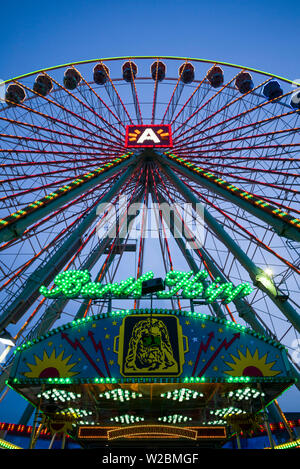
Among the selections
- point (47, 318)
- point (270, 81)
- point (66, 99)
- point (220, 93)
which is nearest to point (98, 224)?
point (47, 318)

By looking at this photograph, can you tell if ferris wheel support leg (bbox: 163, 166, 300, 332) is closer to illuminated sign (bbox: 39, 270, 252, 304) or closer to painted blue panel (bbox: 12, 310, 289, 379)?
illuminated sign (bbox: 39, 270, 252, 304)

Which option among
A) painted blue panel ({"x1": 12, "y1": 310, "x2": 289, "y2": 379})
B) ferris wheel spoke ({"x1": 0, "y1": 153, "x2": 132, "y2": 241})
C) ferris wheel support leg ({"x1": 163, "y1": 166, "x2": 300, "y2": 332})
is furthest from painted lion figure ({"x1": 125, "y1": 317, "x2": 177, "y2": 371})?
ferris wheel spoke ({"x1": 0, "y1": 153, "x2": 132, "y2": 241})

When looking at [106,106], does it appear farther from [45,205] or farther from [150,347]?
[150,347]

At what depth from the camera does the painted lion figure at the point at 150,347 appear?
9.45m

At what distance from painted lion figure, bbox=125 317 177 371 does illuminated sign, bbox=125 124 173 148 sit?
462 inches

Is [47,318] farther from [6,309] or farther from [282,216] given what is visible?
[282,216]

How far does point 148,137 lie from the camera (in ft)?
62.7

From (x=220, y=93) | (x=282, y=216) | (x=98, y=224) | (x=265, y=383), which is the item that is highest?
(x=220, y=93)

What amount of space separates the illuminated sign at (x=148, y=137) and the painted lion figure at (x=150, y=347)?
38.5ft

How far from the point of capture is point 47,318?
47.4 feet

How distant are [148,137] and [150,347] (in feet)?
44.0

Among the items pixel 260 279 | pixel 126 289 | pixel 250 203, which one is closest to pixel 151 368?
pixel 126 289

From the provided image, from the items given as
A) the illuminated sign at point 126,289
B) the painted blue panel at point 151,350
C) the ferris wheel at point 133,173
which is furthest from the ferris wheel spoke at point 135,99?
the painted blue panel at point 151,350
